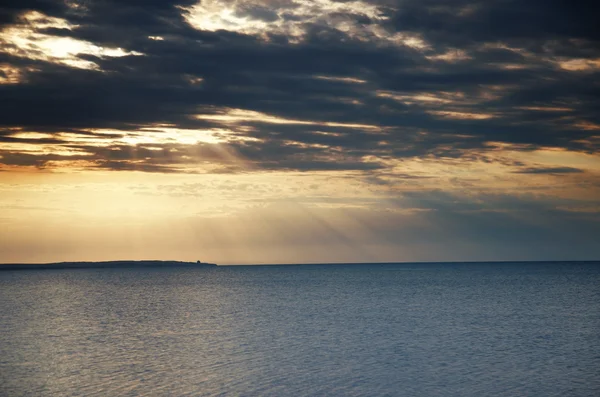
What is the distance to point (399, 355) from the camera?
4719 centimetres

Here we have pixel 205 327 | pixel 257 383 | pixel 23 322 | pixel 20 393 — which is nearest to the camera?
pixel 20 393

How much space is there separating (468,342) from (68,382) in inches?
1294

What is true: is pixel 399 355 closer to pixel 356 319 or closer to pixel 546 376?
pixel 546 376

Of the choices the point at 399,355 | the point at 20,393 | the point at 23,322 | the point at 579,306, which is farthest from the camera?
the point at 579,306

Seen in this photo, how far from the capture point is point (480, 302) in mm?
103688

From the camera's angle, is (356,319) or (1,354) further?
(356,319)

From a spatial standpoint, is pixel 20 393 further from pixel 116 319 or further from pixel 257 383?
pixel 116 319

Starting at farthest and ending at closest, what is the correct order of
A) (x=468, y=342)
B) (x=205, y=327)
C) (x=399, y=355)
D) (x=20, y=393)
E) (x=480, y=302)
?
(x=480, y=302) → (x=205, y=327) → (x=468, y=342) → (x=399, y=355) → (x=20, y=393)

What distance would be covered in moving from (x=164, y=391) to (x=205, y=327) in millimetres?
31694

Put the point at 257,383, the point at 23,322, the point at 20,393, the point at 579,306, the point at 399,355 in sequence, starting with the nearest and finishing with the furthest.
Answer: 1. the point at 20,393
2. the point at 257,383
3. the point at 399,355
4. the point at 23,322
5. the point at 579,306

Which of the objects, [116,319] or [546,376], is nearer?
[546,376]

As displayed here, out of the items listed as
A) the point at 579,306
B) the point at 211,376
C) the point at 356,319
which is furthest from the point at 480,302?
the point at 211,376

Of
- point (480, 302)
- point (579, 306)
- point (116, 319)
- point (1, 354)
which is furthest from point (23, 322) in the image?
point (579, 306)

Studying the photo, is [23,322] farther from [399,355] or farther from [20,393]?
[399,355]
